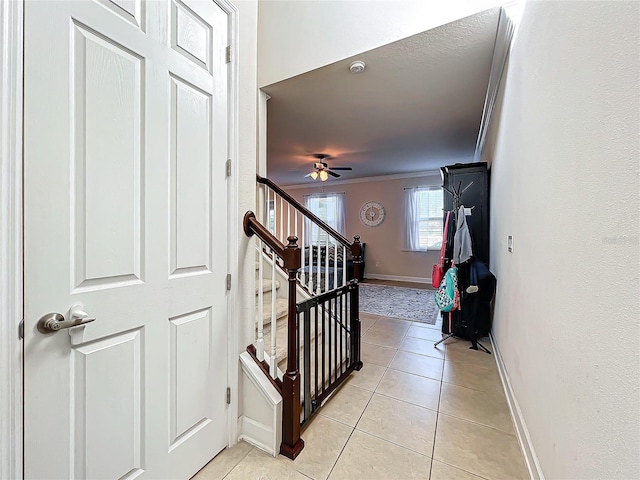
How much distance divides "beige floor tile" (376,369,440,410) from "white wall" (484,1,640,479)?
0.56 m

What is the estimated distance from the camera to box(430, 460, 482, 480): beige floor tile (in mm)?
1283

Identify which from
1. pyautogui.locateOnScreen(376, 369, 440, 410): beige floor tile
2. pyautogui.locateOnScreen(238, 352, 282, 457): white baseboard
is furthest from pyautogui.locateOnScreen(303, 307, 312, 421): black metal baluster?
pyautogui.locateOnScreen(376, 369, 440, 410): beige floor tile

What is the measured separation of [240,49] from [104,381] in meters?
1.71

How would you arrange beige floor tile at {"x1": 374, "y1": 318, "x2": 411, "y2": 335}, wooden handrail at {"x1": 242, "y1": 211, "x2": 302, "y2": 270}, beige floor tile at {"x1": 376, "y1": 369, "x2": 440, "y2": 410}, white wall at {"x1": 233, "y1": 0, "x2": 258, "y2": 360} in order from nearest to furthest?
1. wooden handrail at {"x1": 242, "y1": 211, "x2": 302, "y2": 270}
2. white wall at {"x1": 233, "y1": 0, "x2": 258, "y2": 360}
3. beige floor tile at {"x1": 376, "y1": 369, "x2": 440, "y2": 410}
4. beige floor tile at {"x1": 374, "y1": 318, "x2": 411, "y2": 335}

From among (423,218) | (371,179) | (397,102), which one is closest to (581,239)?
(397,102)

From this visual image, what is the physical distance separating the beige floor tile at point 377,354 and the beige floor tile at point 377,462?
0.96 metres

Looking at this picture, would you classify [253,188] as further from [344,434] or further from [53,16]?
[344,434]

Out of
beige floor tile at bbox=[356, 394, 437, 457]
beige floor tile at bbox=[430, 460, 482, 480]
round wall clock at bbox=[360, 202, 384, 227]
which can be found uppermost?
round wall clock at bbox=[360, 202, 384, 227]

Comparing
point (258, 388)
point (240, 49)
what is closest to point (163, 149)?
point (240, 49)

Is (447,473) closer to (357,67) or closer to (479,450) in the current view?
(479,450)

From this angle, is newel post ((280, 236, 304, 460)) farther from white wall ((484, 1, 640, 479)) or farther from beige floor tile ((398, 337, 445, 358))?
beige floor tile ((398, 337, 445, 358))

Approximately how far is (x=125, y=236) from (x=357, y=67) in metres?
2.33

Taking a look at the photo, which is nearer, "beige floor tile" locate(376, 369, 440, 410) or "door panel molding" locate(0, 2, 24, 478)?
"door panel molding" locate(0, 2, 24, 478)

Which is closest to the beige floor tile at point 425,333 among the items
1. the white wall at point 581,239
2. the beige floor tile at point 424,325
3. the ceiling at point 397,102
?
the beige floor tile at point 424,325
